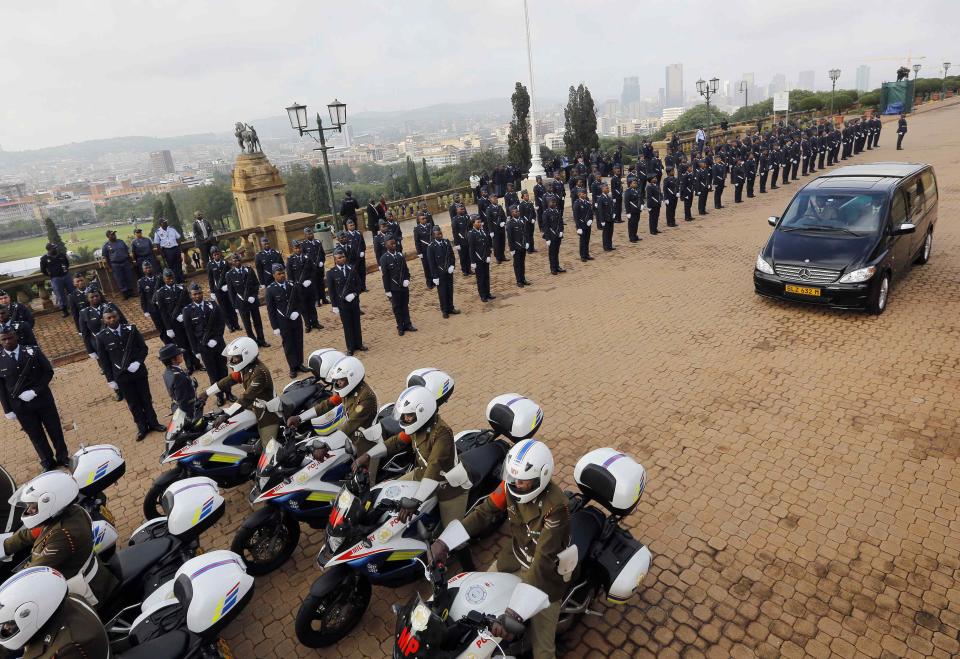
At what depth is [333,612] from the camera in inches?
173

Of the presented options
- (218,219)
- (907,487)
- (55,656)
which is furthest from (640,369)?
(218,219)

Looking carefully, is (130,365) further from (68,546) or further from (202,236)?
(202,236)

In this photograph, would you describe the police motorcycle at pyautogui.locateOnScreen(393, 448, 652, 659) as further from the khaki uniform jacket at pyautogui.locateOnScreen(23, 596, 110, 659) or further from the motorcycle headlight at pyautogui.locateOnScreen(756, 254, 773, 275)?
the motorcycle headlight at pyautogui.locateOnScreen(756, 254, 773, 275)

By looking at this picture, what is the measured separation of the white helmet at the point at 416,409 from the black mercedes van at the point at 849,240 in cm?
766

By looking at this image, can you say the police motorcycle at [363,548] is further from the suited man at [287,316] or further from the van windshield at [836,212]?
the van windshield at [836,212]

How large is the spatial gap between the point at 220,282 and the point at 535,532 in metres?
9.84

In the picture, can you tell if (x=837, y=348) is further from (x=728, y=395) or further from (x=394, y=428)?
(x=394, y=428)

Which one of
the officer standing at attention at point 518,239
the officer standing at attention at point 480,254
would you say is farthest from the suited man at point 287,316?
the officer standing at attention at point 518,239

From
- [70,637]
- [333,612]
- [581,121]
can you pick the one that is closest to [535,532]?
[333,612]

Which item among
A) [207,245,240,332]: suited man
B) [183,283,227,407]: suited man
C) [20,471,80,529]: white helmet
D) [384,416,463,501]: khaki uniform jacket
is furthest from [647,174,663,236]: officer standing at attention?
[20,471,80,529]: white helmet

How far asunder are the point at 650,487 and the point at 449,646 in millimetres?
3149

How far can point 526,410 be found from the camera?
533 centimetres

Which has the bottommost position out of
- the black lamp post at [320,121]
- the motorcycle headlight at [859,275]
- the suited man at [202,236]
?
the motorcycle headlight at [859,275]

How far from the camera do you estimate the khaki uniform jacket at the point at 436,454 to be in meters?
4.62
